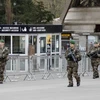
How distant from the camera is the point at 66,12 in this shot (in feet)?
172

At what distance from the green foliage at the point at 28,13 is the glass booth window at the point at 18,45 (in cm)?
1897

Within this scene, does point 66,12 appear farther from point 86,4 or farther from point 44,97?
point 44,97

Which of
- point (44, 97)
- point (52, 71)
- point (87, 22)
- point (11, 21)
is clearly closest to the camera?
point (44, 97)

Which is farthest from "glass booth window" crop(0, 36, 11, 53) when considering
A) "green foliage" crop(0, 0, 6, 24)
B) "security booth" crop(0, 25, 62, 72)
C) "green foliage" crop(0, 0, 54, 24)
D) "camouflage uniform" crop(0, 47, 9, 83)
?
"green foliage" crop(0, 0, 6, 24)

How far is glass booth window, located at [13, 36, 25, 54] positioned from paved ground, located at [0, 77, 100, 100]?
686 centimetres

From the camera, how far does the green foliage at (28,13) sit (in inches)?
1818

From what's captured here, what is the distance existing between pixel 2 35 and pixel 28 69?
19.5 ft

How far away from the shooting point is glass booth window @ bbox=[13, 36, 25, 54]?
26.2 metres

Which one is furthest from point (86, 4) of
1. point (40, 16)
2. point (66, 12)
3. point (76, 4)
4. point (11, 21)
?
point (11, 21)

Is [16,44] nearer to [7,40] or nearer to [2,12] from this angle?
[7,40]

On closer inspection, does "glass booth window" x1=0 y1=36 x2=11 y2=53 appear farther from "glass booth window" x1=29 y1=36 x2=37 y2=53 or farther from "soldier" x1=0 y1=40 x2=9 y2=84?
"soldier" x1=0 y1=40 x2=9 y2=84

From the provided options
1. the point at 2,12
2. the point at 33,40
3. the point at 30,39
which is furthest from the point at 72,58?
the point at 2,12

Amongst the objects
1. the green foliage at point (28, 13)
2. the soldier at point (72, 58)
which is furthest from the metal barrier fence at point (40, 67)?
the green foliage at point (28, 13)

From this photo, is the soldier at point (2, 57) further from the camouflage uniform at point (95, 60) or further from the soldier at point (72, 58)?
the camouflage uniform at point (95, 60)
